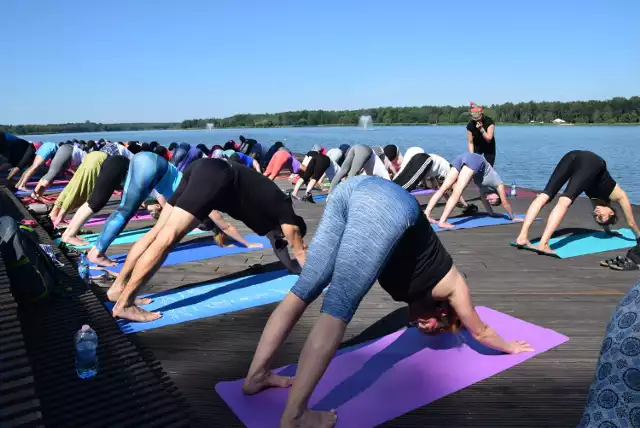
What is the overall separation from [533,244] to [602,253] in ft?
2.72

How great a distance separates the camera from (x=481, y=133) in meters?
8.88

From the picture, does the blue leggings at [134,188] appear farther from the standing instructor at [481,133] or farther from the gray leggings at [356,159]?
the standing instructor at [481,133]

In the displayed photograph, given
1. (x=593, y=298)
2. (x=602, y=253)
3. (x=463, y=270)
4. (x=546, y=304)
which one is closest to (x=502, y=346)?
(x=546, y=304)

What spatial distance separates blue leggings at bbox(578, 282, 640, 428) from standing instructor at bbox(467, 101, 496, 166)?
7.76 metres

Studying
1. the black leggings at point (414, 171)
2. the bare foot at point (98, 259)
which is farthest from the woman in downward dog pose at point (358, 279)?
the black leggings at point (414, 171)

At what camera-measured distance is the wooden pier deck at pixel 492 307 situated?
106 inches

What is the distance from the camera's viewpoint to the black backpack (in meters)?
3.77

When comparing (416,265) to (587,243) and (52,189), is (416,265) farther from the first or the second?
(52,189)

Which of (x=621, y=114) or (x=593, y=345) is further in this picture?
(x=621, y=114)

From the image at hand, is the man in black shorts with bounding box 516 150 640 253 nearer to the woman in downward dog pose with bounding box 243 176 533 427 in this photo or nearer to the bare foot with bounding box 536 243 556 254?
the bare foot with bounding box 536 243 556 254

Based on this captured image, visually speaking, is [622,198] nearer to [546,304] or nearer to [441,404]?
[546,304]

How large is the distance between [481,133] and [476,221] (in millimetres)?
1563

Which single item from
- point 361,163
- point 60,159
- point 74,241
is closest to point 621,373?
point 74,241

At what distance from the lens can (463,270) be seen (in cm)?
561
